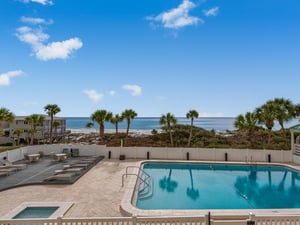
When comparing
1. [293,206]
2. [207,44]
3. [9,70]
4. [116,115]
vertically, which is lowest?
[293,206]

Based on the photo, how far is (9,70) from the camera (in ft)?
70.8

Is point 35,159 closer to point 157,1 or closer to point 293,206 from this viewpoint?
point 157,1

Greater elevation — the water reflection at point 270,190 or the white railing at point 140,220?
the white railing at point 140,220

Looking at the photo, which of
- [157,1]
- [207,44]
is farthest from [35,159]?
[207,44]

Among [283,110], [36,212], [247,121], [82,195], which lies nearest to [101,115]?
[247,121]

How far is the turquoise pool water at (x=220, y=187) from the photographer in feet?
31.5

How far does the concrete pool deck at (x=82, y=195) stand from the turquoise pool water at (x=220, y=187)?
1.20 m

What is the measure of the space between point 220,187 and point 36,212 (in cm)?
791

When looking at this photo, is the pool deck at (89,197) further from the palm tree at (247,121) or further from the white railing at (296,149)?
the palm tree at (247,121)

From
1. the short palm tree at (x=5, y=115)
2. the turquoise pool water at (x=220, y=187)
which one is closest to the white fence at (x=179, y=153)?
the turquoise pool water at (x=220, y=187)

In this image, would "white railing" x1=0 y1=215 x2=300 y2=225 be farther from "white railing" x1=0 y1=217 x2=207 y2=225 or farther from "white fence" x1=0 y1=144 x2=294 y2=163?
"white fence" x1=0 y1=144 x2=294 y2=163

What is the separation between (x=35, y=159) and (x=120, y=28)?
33.1ft

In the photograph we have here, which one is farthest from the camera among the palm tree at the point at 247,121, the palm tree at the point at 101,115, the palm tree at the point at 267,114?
the palm tree at the point at 101,115

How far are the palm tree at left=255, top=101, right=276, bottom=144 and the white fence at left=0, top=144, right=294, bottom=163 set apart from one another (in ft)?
10.3
